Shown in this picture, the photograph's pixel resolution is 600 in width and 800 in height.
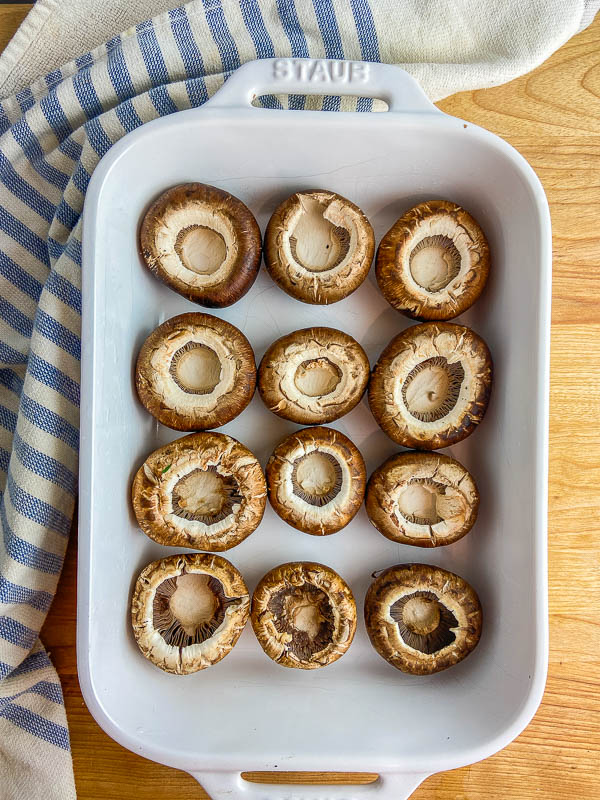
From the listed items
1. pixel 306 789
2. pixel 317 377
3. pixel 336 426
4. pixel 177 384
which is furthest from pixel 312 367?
pixel 306 789

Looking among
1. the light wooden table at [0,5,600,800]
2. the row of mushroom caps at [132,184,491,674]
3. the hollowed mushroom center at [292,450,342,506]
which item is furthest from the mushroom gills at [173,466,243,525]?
the light wooden table at [0,5,600,800]

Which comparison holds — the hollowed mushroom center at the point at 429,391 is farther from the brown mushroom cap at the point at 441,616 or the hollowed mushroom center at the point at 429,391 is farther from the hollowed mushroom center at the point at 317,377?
the brown mushroom cap at the point at 441,616

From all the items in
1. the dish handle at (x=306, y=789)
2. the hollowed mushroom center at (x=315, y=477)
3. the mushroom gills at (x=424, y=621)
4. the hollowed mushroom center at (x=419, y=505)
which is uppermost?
the hollowed mushroom center at (x=315, y=477)

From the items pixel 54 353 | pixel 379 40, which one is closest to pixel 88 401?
pixel 54 353

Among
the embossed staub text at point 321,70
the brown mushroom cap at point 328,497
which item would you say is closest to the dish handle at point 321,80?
the embossed staub text at point 321,70

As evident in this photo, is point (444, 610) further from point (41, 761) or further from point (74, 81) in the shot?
point (74, 81)

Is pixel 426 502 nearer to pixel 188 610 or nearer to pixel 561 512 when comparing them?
pixel 561 512
